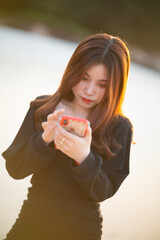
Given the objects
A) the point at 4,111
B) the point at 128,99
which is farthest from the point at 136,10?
the point at 4,111

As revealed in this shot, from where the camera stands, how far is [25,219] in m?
→ 1.36

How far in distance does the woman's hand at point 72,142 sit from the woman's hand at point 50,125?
0.02m

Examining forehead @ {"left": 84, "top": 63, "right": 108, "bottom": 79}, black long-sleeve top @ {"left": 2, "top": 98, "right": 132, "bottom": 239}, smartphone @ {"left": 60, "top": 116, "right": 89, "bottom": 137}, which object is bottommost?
black long-sleeve top @ {"left": 2, "top": 98, "right": 132, "bottom": 239}

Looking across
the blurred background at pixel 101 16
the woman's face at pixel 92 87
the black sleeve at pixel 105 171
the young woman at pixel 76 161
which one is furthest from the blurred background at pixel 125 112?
the blurred background at pixel 101 16

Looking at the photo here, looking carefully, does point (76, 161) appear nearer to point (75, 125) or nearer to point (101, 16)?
point (75, 125)

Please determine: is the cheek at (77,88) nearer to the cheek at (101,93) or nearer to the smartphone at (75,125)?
the cheek at (101,93)

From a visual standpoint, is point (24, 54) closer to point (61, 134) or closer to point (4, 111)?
point (4, 111)

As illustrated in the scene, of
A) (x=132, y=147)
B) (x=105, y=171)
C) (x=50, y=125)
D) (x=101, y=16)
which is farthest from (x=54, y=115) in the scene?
(x=101, y=16)

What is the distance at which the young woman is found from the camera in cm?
133

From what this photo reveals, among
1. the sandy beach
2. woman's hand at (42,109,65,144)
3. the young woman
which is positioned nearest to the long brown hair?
the young woman

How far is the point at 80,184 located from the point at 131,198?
165 centimetres

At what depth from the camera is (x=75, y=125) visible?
4.02ft

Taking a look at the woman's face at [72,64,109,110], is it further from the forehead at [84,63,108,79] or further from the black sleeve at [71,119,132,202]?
the black sleeve at [71,119,132,202]

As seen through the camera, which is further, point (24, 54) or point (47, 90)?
point (24, 54)
